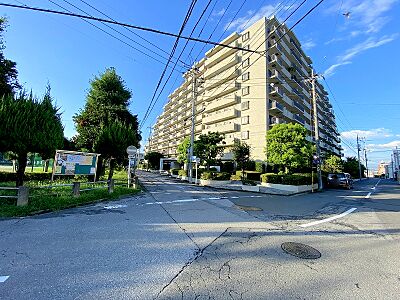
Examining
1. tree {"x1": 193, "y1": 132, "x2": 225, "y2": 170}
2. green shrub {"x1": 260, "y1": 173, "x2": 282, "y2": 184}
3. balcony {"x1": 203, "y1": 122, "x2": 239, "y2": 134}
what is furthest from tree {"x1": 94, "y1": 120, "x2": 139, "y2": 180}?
balcony {"x1": 203, "y1": 122, "x2": 239, "y2": 134}

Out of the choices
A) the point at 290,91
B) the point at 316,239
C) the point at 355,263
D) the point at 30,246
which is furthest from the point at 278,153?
the point at 290,91

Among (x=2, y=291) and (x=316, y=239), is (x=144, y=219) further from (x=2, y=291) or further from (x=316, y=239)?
(x=316, y=239)

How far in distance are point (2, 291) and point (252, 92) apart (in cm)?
3755

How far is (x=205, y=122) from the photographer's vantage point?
45.7 meters

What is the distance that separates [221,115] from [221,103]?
249 centimetres

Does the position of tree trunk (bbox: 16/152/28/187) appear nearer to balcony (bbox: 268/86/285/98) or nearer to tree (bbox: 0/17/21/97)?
tree (bbox: 0/17/21/97)

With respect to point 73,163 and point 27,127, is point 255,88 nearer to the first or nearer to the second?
point 73,163

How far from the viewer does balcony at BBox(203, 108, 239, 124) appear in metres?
38.7

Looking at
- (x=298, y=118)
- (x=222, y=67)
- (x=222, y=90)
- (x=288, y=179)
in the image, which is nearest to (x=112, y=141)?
(x=288, y=179)

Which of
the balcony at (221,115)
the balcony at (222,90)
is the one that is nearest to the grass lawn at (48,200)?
the balcony at (221,115)

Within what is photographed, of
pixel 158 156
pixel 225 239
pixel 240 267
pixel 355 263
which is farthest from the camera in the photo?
pixel 158 156

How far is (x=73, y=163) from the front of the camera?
11.8 m

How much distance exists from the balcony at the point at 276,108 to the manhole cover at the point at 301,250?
104ft

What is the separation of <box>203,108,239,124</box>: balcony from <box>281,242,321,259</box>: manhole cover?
34.8 meters
